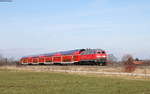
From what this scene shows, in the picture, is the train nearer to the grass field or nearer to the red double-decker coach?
the red double-decker coach

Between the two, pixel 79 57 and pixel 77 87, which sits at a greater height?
pixel 79 57

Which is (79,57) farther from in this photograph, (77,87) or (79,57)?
(77,87)

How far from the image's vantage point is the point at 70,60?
62.6 meters

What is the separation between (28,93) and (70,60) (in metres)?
43.3

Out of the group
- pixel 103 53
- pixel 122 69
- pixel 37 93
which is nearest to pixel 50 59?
pixel 103 53

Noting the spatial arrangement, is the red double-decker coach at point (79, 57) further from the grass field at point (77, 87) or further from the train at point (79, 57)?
the grass field at point (77, 87)

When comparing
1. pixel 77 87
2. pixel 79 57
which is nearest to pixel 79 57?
pixel 79 57

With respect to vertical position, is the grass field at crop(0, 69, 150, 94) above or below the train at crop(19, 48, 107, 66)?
below

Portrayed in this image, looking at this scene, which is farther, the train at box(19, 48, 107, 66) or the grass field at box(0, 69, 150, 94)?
the train at box(19, 48, 107, 66)

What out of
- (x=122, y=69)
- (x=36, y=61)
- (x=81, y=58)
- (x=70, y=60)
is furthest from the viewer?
(x=36, y=61)

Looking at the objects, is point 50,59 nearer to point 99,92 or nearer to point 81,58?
point 81,58

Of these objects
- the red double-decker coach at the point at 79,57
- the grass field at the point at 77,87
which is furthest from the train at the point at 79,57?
the grass field at the point at 77,87

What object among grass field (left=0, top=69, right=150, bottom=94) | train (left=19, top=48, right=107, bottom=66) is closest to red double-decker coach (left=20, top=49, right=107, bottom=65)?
train (left=19, top=48, right=107, bottom=66)

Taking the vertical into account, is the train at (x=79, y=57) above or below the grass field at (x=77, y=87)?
above
